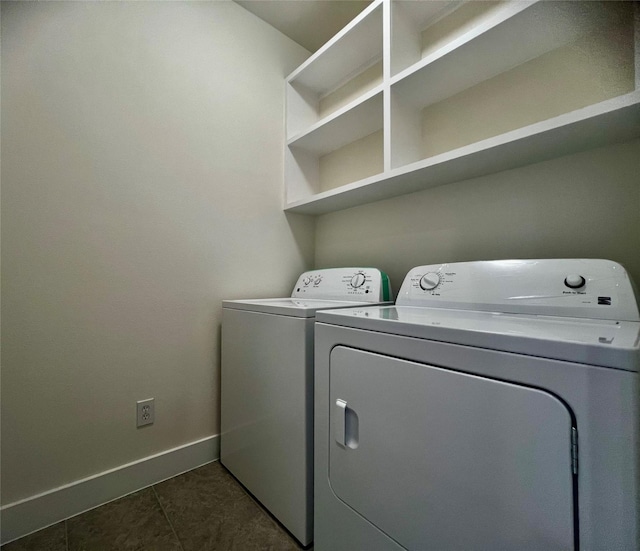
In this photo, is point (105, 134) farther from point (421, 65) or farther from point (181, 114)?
point (421, 65)

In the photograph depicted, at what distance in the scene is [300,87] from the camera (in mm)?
1923

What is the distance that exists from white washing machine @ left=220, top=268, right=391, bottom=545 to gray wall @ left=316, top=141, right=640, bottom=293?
0.97 ft

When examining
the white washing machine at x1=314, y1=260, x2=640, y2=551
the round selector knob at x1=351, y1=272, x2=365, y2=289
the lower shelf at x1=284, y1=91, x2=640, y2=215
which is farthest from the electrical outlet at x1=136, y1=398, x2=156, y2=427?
the lower shelf at x1=284, y1=91, x2=640, y2=215

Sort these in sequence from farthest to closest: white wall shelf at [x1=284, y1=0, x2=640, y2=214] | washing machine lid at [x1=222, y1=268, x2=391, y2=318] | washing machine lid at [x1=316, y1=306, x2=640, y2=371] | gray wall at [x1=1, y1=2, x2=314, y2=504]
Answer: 1. washing machine lid at [x1=222, y1=268, x2=391, y2=318]
2. gray wall at [x1=1, y1=2, x2=314, y2=504]
3. white wall shelf at [x1=284, y1=0, x2=640, y2=214]
4. washing machine lid at [x1=316, y1=306, x2=640, y2=371]

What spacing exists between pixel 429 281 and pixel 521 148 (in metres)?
0.56

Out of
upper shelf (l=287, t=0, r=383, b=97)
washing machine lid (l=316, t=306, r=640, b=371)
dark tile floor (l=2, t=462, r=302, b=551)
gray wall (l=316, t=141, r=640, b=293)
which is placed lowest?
dark tile floor (l=2, t=462, r=302, b=551)

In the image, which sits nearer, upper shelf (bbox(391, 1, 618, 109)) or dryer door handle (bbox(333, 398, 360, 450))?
dryer door handle (bbox(333, 398, 360, 450))

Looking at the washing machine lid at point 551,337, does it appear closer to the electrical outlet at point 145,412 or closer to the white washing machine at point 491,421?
the white washing machine at point 491,421

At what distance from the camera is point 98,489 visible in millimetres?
1175

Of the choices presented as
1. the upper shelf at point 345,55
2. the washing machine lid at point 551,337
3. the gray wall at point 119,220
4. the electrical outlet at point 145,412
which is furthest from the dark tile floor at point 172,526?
the upper shelf at point 345,55

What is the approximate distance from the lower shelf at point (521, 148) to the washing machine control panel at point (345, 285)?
429mm

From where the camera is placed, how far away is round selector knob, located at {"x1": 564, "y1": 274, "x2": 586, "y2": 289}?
2.75 feet

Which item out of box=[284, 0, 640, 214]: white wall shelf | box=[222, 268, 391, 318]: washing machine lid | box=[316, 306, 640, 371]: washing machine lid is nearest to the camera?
box=[316, 306, 640, 371]: washing machine lid

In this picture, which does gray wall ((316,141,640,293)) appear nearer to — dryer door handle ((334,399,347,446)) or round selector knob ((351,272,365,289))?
round selector knob ((351,272,365,289))
